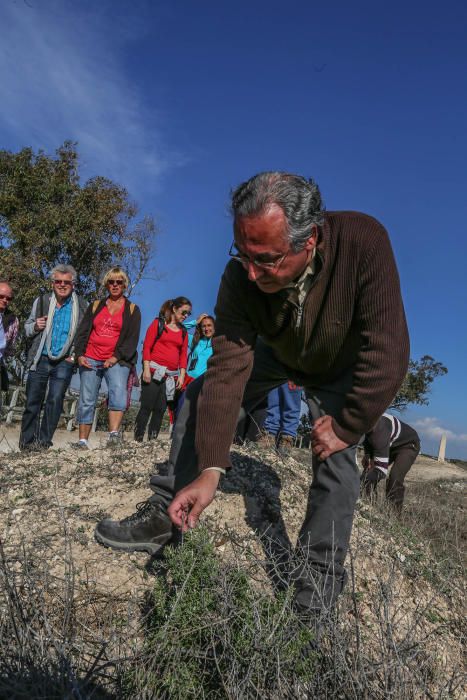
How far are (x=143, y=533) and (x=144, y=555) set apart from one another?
0.45ft

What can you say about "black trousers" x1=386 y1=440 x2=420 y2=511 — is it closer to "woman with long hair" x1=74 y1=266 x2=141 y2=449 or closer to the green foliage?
"woman with long hair" x1=74 y1=266 x2=141 y2=449

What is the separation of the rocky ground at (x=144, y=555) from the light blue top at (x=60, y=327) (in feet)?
4.67

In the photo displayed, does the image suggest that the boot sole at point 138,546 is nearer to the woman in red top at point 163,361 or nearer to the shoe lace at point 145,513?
the shoe lace at point 145,513

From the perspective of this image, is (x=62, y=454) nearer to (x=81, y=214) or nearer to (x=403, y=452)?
(x=403, y=452)

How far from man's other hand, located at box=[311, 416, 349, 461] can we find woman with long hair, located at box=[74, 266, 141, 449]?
12.3ft

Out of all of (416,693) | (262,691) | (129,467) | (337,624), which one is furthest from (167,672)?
(129,467)

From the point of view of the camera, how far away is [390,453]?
655cm

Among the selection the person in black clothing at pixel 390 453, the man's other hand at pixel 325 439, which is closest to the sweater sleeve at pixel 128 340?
the person in black clothing at pixel 390 453

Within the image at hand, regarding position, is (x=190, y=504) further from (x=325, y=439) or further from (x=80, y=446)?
(x=80, y=446)

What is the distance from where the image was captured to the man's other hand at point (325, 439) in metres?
2.57

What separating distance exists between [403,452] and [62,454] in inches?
143

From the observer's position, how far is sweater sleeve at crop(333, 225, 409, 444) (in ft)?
8.00

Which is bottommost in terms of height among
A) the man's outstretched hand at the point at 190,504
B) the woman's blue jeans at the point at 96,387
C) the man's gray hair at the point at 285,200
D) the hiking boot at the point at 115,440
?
the hiking boot at the point at 115,440

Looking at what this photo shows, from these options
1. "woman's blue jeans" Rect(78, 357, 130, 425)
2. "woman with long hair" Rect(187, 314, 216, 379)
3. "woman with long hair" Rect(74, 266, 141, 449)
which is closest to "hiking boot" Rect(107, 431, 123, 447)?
"woman with long hair" Rect(74, 266, 141, 449)
